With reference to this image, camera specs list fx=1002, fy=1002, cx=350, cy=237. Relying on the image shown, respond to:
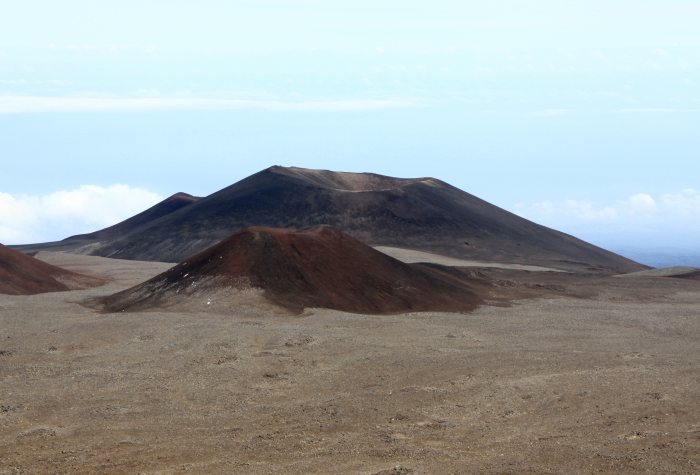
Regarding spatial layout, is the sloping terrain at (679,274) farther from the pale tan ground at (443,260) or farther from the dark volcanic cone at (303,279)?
the dark volcanic cone at (303,279)

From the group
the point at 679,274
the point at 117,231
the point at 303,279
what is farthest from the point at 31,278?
the point at 117,231

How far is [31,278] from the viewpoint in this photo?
64.4 metres

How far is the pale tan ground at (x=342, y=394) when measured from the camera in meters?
20.7

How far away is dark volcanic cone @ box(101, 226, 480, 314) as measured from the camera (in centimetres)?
4884

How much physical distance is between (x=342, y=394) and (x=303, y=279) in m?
23.4

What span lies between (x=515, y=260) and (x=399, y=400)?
7467cm

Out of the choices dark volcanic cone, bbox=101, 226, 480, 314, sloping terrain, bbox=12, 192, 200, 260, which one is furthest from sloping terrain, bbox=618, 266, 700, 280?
sloping terrain, bbox=12, 192, 200, 260

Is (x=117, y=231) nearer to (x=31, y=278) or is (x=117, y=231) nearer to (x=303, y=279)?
(x=31, y=278)

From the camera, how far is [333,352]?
34.5 m

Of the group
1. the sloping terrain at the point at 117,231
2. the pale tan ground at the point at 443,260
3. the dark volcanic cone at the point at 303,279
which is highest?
the sloping terrain at the point at 117,231

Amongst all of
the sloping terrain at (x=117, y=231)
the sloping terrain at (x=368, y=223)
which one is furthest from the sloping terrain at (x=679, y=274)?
the sloping terrain at (x=117, y=231)

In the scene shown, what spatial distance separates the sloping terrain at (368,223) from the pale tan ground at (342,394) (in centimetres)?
6064

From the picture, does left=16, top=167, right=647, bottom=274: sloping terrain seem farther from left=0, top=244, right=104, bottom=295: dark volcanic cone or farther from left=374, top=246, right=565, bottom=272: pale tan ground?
left=0, top=244, right=104, bottom=295: dark volcanic cone

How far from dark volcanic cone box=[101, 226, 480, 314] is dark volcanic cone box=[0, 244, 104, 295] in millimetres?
9625
